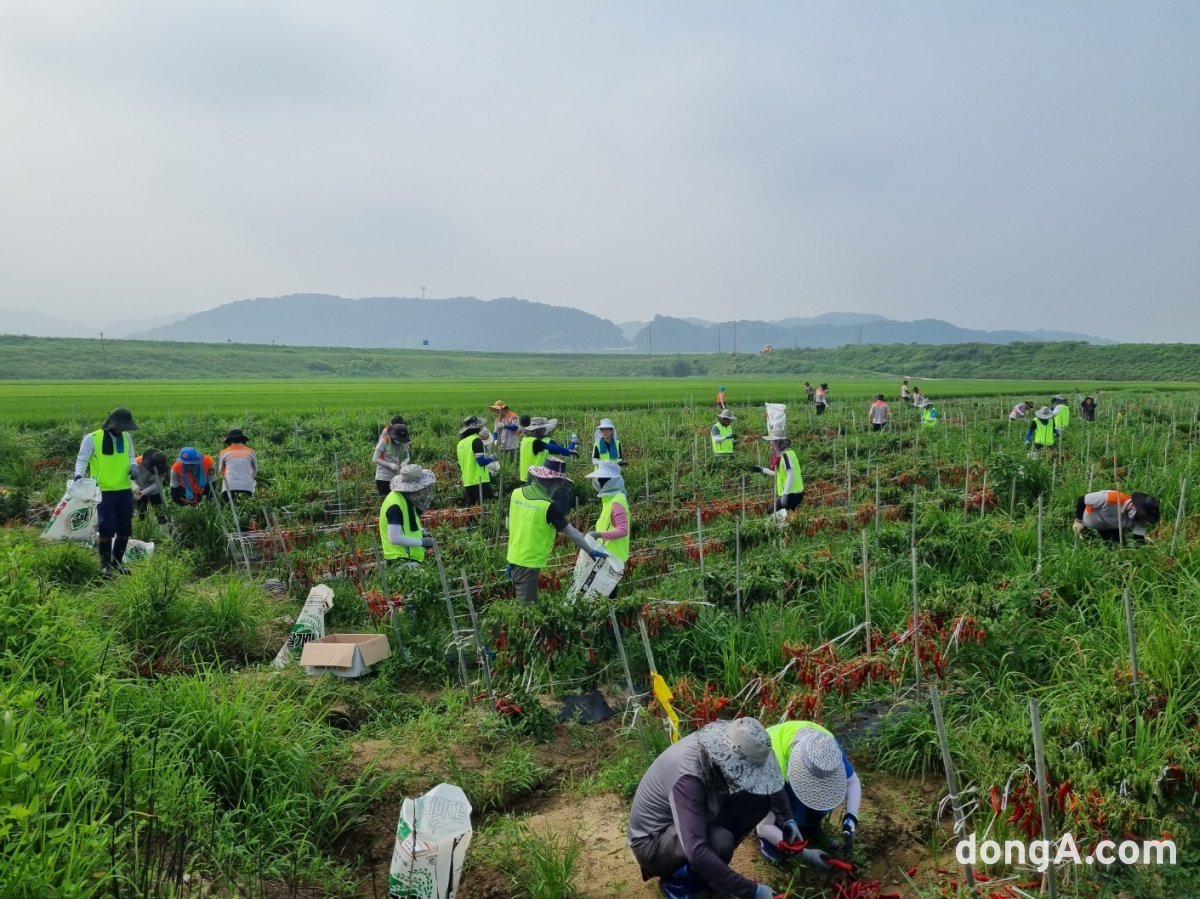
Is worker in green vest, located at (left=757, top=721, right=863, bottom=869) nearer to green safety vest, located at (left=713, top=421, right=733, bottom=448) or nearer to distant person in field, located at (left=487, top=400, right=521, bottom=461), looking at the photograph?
distant person in field, located at (left=487, top=400, right=521, bottom=461)

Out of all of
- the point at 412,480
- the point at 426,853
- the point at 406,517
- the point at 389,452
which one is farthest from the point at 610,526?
the point at 389,452

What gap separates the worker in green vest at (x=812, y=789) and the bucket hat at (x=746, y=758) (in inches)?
13.9

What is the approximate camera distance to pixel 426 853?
10.3ft

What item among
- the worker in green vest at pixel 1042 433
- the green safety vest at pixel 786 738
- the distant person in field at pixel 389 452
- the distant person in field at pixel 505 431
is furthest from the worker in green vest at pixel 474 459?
the worker in green vest at pixel 1042 433

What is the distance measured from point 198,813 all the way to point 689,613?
11.8ft

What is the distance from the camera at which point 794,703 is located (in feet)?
15.1

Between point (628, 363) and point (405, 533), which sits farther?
point (628, 363)

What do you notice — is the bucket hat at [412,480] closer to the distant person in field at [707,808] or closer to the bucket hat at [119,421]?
the bucket hat at [119,421]

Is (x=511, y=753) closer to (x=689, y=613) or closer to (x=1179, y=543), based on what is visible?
(x=689, y=613)

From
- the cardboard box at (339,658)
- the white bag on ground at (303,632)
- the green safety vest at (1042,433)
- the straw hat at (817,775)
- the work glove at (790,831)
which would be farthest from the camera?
the green safety vest at (1042,433)

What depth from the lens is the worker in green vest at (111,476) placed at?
7586 mm

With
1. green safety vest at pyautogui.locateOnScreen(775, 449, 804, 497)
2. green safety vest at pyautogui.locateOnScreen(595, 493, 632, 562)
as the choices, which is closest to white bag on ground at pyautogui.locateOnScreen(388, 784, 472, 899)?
green safety vest at pyautogui.locateOnScreen(595, 493, 632, 562)

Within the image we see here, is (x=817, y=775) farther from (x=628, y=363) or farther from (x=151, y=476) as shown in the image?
(x=628, y=363)

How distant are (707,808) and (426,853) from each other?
1228 millimetres
